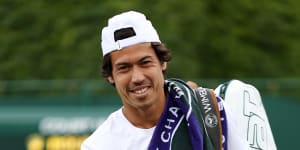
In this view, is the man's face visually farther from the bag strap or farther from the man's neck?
the bag strap

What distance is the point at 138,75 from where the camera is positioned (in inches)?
182

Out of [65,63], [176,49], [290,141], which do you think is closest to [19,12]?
[65,63]

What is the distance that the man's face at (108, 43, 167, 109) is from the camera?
462 centimetres

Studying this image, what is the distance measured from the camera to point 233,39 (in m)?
17.9

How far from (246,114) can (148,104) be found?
2.03 feet

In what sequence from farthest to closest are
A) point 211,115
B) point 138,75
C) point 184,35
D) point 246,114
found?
point 184,35 → point 246,114 → point 211,115 → point 138,75

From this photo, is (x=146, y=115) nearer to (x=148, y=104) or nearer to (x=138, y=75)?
(x=148, y=104)

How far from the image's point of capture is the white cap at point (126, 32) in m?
4.71

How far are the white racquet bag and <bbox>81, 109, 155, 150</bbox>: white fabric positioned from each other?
1.35ft

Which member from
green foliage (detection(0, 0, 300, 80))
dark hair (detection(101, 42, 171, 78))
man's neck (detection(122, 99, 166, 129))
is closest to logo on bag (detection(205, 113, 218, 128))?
man's neck (detection(122, 99, 166, 129))

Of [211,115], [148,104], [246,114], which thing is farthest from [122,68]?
[246,114]

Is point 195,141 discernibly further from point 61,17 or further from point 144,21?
point 61,17

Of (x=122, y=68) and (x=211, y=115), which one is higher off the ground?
(x=122, y=68)

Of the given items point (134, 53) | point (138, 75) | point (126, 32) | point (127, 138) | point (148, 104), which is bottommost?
point (127, 138)
